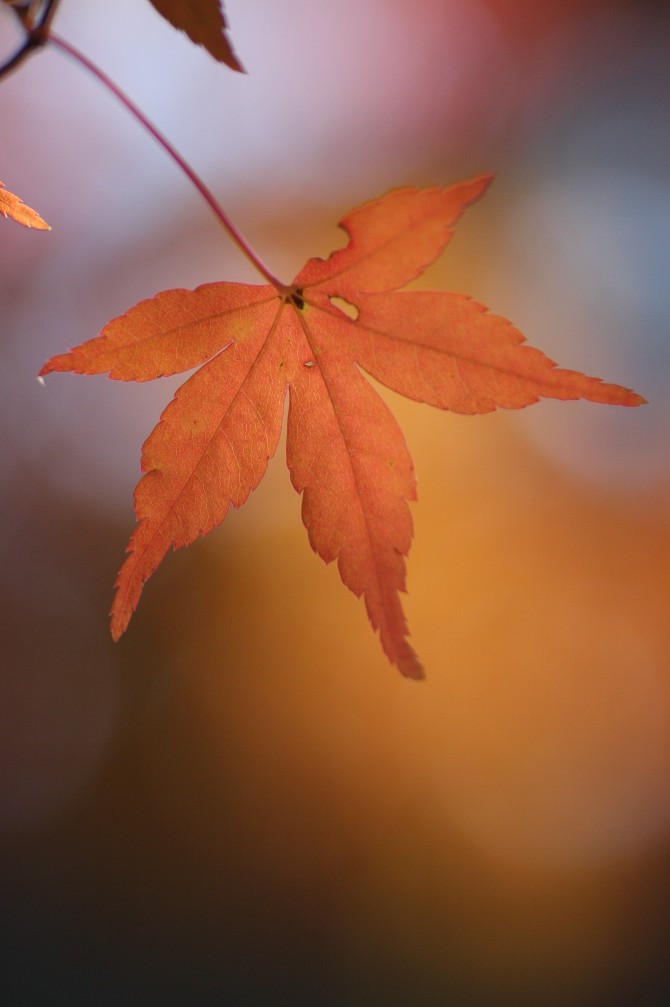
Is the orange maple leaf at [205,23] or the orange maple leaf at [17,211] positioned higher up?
the orange maple leaf at [205,23]

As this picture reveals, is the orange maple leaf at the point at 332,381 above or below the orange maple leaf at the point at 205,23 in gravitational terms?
below

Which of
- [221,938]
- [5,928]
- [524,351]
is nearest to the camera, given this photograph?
[524,351]

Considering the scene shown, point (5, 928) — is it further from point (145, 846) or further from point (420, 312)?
point (420, 312)

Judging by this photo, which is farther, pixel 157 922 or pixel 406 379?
pixel 157 922

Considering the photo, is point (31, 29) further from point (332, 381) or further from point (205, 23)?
point (332, 381)

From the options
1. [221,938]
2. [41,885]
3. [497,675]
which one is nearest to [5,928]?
[41,885]
